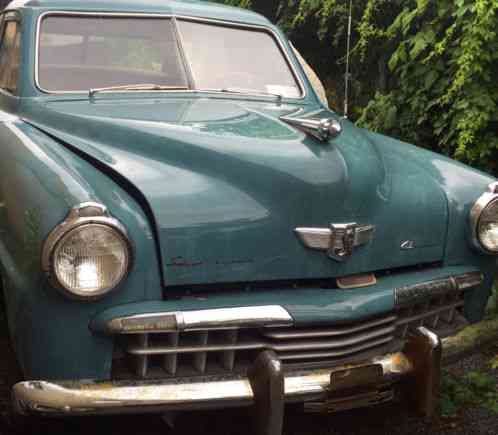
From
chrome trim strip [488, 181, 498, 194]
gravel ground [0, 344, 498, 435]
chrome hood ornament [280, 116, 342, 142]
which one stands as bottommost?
gravel ground [0, 344, 498, 435]

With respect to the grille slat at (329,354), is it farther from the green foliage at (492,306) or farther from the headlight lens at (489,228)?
the green foliage at (492,306)

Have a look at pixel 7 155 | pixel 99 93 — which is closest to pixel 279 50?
pixel 99 93

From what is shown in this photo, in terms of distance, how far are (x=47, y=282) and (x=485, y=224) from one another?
1682 mm

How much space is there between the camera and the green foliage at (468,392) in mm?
3004

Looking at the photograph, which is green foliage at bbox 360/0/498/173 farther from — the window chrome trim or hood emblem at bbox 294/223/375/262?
hood emblem at bbox 294/223/375/262

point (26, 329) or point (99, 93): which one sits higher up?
point (99, 93)

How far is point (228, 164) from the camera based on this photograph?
244 cm

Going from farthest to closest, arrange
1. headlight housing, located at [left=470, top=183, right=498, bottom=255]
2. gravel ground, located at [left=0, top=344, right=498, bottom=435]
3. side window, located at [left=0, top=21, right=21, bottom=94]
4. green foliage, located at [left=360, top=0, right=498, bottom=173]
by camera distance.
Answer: green foliage, located at [left=360, top=0, right=498, bottom=173]
side window, located at [left=0, top=21, right=21, bottom=94]
headlight housing, located at [left=470, top=183, right=498, bottom=255]
gravel ground, located at [left=0, top=344, right=498, bottom=435]

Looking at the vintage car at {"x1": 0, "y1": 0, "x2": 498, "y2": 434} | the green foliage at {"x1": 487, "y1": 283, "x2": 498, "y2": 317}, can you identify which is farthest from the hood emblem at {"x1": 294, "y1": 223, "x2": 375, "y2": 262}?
the green foliage at {"x1": 487, "y1": 283, "x2": 498, "y2": 317}

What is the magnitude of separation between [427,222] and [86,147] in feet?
4.19

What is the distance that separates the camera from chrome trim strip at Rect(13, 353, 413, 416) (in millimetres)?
2066

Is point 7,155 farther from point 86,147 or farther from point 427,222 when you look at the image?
point 427,222

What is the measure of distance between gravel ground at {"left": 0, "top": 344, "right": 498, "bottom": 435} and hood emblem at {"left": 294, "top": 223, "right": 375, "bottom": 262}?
24.6 inches

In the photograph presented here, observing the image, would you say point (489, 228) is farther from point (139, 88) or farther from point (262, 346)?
point (139, 88)
